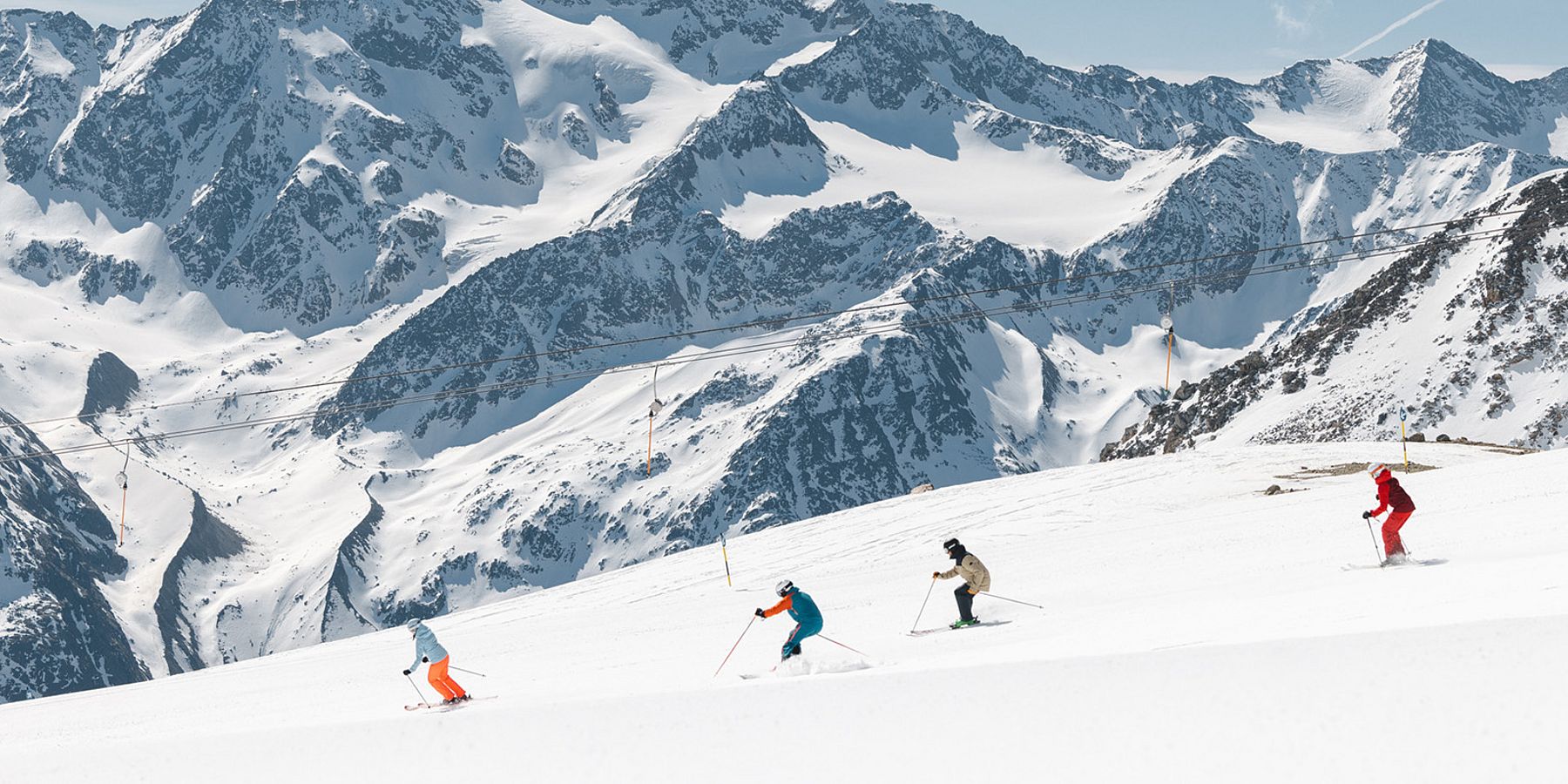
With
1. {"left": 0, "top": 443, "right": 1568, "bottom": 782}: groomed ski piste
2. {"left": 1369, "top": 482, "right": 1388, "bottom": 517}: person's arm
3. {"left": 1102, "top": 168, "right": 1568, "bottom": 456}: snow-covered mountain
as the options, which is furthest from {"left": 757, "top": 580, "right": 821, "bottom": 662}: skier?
{"left": 1102, "top": 168, "right": 1568, "bottom": 456}: snow-covered mountain

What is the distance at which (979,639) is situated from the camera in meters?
21.5

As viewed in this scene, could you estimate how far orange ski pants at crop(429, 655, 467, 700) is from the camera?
824 inches

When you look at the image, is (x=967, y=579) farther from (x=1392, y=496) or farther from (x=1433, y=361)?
(x=1433, y=361)

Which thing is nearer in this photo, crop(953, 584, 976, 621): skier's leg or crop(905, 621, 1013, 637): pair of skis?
crop(905, 621, 1013, 637): pair of skis

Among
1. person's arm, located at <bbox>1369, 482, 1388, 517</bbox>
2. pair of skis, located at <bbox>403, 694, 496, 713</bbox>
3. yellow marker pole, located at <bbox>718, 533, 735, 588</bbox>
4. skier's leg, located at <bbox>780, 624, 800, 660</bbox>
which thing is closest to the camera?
skier's leg, located at <bbox>780, 624, 800, 660</bbox>

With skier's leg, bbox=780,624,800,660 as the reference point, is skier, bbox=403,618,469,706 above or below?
below

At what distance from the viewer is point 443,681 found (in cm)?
2108

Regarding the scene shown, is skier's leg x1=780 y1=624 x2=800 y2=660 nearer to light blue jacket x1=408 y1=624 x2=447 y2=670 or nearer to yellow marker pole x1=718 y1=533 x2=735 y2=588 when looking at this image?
light blue jacket x1=408 y1=624 x2=447 y2=670

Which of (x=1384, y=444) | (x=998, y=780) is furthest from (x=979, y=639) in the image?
(x=1384, y=444)

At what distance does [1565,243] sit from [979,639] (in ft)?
214

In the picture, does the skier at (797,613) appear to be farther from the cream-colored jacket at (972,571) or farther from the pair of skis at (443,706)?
the pair of skis at (443,706)

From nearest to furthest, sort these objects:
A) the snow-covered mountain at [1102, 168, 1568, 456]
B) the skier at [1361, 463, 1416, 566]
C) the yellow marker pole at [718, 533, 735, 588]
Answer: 1. the skier at [1361, 463, 1416, 566]
2. the yellow marker pole at [718, 533, 735, 588]
3. the snow-covered mountain at [1102, 168, 1568, 456]

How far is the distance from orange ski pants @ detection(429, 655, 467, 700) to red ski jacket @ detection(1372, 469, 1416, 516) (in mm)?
14519

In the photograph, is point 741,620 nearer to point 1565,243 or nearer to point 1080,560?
point 1080,560
